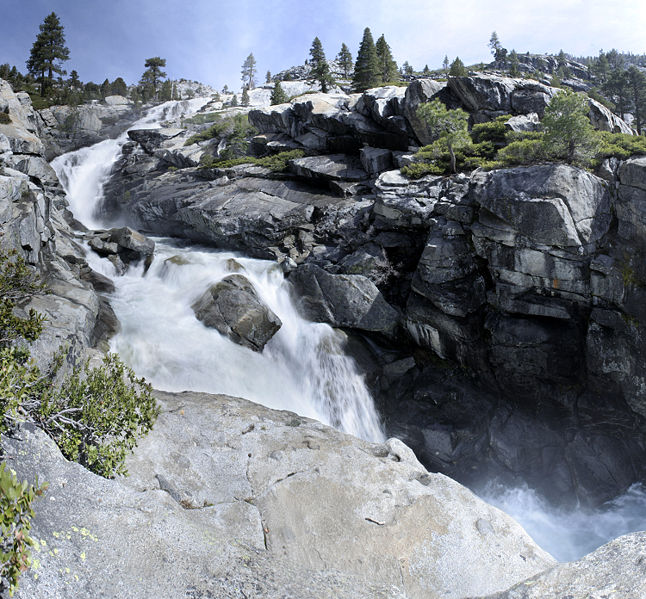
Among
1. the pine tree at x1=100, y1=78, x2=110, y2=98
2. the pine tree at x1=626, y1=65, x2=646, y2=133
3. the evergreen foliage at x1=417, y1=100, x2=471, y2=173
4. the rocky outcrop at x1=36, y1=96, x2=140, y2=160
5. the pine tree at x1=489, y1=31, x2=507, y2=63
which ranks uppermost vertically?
the pine tree at x1=489, y1=31, x2=507, y2=63

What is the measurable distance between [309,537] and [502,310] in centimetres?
1614

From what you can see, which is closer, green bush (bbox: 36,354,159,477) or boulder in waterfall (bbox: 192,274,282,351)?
green bush (bbox: 36,354,159,477)

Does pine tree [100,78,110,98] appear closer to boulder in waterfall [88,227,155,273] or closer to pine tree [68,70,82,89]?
pine tree [68,70,82,89]

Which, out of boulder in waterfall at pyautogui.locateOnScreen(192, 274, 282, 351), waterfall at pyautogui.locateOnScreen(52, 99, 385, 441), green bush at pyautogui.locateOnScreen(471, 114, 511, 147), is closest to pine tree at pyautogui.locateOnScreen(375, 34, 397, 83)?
green bush at pyautogui.locateOnScreen(471, 114, 511, 147)

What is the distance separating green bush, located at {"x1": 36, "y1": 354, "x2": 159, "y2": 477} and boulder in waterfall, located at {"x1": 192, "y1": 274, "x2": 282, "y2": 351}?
34.2 feet

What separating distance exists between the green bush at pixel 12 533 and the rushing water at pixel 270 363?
1245cm

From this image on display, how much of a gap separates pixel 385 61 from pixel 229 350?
61.0 meters

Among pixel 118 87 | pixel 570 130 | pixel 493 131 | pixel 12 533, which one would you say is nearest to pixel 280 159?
pixel 493 131

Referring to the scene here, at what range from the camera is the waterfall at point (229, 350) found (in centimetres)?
1769

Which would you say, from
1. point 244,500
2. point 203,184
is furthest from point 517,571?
point 203,184

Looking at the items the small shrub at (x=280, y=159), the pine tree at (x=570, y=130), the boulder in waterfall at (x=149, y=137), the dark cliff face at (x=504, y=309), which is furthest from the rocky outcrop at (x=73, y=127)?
the pine tree at (x=570, y=130)

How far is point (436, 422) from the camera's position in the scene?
66.3 ft

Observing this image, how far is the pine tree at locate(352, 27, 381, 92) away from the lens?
2173 inches

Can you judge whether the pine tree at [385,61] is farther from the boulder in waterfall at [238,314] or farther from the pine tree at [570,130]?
the boulder in waterfall at [238,314]
